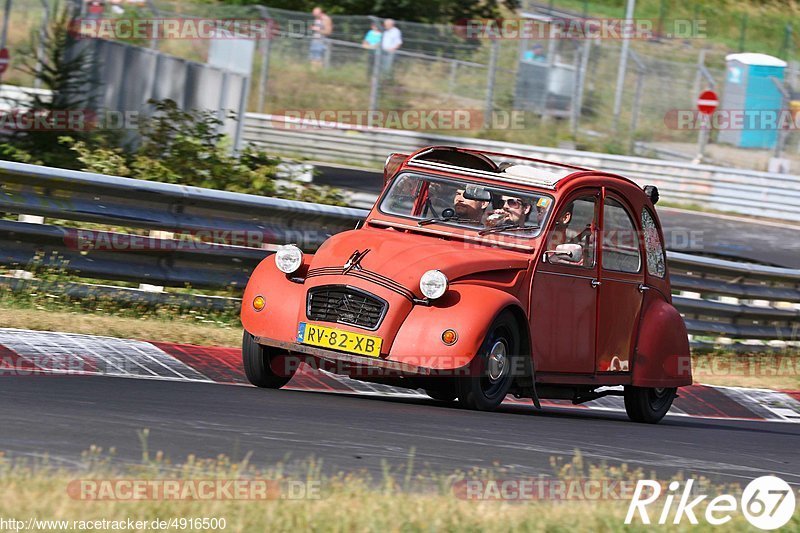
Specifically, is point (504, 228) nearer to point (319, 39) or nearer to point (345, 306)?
point (345, 306)

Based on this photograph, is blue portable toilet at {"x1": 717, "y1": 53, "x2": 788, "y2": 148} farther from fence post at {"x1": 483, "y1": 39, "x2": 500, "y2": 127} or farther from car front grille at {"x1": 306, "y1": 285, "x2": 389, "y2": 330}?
car front grille at {"x1": 306, "y1": 285, "x2": 389, "y2": 330}

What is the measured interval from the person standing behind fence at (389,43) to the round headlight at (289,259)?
20354 millimetres

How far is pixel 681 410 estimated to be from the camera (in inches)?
474

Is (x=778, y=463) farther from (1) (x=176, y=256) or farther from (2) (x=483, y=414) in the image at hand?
(1) (x=176, y=256)

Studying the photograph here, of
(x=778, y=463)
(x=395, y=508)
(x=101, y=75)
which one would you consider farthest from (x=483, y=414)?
(x=101, y=75)

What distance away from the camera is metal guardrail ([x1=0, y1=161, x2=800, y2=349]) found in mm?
10172

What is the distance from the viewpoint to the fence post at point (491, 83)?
28.5 meters

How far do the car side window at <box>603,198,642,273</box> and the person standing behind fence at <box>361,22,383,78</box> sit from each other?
18891 millimetres

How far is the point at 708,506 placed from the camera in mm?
5523
